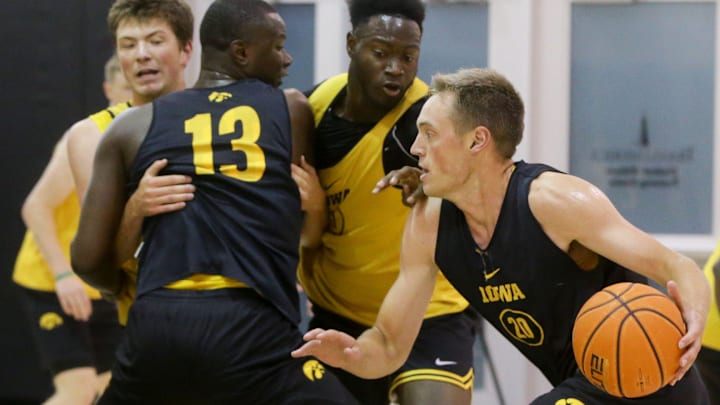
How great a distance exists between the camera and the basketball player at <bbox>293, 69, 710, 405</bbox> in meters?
3.03

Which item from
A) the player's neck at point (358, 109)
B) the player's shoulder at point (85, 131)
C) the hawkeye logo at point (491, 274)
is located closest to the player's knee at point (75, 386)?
the player's shoulder at point (85, 131)

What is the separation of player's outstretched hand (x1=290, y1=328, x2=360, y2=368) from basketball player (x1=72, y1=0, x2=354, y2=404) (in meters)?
0.05

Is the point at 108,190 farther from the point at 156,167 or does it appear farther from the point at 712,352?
the point at 712,352

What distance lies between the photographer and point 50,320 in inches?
202

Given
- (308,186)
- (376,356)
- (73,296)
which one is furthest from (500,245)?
(73,296)

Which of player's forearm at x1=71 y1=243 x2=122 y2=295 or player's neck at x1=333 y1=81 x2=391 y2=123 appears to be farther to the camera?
player's neck at x1=333 y1=81 x2=391 y2=123

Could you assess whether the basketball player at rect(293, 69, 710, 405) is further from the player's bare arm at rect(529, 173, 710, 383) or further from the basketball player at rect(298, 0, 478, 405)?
the basketball player at rect(298, 0, 478, 405)

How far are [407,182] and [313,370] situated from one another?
2.22 ft

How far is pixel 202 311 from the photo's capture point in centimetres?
313

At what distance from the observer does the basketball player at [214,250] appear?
3109 millimetres

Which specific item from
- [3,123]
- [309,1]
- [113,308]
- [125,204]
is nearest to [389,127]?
[125,204]

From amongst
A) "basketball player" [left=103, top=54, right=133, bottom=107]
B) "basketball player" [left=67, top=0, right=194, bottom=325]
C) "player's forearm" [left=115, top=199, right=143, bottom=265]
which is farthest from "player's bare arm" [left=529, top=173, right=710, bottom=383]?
"basketball player" [left=103, top=54, right=133, bottom=107]

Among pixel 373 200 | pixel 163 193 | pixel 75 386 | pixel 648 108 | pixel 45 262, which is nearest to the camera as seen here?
pixel 163 193

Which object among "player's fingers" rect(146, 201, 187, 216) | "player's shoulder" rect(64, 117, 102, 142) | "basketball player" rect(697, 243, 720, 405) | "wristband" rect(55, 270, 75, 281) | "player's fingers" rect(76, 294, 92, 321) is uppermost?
"player's shoulder" rect(64, 117, 102, 142)
